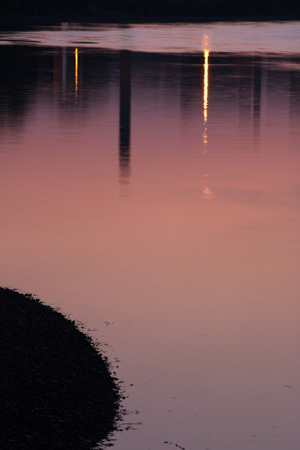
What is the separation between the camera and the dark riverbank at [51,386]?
6.48 metres

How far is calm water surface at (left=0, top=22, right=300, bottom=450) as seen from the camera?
7.30m

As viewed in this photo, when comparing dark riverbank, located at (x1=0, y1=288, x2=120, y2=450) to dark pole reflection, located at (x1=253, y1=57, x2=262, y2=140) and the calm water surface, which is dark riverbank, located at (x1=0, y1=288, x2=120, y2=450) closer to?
the calm water surface

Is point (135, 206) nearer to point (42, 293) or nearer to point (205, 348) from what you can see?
point (42, 293)

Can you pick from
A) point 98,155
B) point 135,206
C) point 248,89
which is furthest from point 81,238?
point 248,89

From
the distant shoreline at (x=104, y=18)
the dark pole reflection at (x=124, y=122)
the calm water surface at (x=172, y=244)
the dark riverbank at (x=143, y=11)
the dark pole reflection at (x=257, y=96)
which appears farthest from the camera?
the dark riverbank at (x=143, y=11)

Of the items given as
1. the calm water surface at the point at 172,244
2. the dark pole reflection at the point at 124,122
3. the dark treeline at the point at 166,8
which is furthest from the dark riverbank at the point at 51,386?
the dark treeline at the point at 166,8

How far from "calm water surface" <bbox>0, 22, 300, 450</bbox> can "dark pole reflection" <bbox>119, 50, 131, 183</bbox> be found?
0.19 feet

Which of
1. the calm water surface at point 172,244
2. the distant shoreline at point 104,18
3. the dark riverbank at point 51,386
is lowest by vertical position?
the distant shoreline at point 104,18

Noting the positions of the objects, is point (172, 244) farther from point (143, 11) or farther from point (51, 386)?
point (143, 11)

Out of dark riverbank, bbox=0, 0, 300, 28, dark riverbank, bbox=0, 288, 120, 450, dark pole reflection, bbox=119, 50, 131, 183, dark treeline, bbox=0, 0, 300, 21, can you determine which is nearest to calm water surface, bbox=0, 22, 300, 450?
dark pole reflection, bbox=119, 50, 131, 183

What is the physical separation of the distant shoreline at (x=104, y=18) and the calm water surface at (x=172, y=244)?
56.7 m

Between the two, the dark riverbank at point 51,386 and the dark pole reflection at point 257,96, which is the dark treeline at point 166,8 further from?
the dark riverbank at point 51,386

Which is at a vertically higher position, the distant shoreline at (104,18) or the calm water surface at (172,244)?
the calm water surface at (172,244)

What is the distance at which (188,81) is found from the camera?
32094 millimetres
